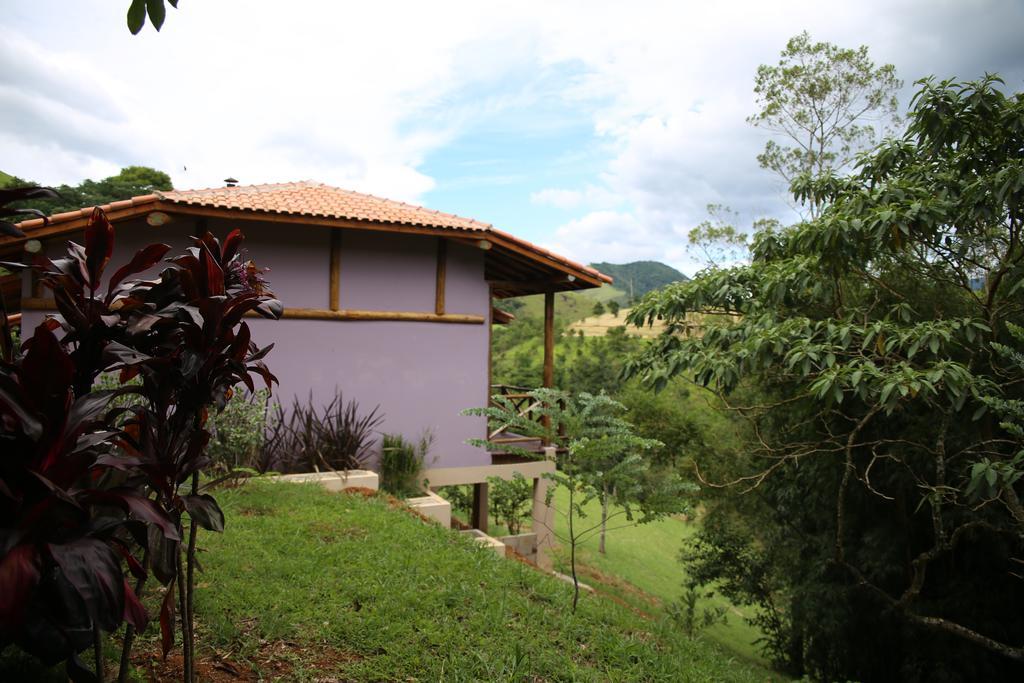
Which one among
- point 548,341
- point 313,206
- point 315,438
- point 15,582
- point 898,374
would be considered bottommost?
point 315,438

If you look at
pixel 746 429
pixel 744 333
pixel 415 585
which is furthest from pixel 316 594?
pixel 746 429

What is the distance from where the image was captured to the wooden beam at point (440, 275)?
1017 cm

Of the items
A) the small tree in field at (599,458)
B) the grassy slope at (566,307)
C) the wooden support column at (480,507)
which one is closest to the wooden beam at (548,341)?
the wooden support column at (480,507)

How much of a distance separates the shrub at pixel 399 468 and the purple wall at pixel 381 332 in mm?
445

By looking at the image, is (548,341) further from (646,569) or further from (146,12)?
(646,569)

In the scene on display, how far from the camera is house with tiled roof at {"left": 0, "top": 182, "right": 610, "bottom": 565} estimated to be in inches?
350

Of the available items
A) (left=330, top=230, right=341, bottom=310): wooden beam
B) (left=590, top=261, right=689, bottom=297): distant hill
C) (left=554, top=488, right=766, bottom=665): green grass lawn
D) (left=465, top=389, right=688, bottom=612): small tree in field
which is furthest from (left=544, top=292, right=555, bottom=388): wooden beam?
(left=590, top=261, right=689, bottom=297): distant hill

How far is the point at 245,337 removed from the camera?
8.25ft

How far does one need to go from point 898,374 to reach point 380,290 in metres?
6.80

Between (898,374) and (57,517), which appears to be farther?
(898,374)

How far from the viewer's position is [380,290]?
9844 millimetres

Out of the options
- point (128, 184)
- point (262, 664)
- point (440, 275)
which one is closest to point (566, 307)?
point (128, 184)

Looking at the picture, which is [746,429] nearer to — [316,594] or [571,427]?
[571,427]

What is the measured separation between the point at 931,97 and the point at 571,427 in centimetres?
442
